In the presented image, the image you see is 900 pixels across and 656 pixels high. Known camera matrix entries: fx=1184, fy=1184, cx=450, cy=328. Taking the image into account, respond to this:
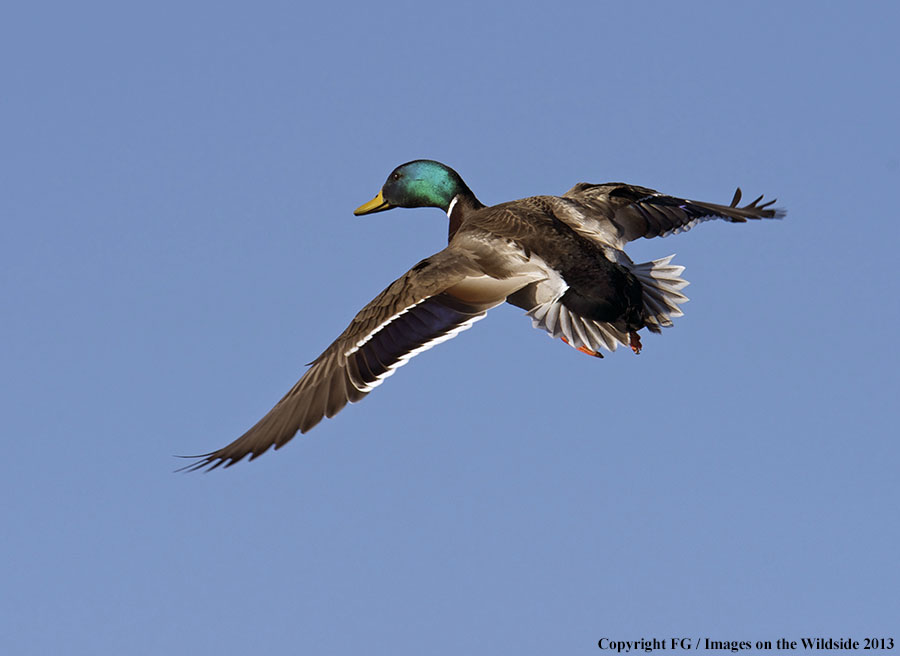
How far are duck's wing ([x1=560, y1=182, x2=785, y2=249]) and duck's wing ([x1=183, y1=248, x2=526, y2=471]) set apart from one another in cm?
132

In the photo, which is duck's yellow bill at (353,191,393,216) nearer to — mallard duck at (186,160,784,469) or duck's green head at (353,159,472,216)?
duck's green head at (353,159,472,216)

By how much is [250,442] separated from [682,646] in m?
4.01

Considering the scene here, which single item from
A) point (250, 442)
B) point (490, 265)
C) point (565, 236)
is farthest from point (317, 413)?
point (565, 236)

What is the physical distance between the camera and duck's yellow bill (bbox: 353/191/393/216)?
40.5 feet

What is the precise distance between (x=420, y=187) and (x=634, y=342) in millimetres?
3406

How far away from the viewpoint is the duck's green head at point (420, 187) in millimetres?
11906

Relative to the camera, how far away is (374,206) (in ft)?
40.7

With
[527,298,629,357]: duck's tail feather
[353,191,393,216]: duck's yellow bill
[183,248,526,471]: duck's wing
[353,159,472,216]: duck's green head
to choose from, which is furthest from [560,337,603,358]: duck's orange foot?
[353,191,393,216]: duck's yellow bill

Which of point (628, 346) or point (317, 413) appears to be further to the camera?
point (628, 346)

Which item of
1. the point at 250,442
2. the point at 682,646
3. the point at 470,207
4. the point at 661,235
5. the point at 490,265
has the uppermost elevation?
the point at 470,207

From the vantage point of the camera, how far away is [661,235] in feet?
34.1

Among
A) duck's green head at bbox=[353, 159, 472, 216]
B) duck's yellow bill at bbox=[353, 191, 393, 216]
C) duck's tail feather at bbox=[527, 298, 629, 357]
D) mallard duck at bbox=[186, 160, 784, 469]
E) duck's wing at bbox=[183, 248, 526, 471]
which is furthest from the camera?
duck's yellow bill at bbox=[353, 191, 393, 216]

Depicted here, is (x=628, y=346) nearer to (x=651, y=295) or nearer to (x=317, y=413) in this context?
(x=651, y=295)

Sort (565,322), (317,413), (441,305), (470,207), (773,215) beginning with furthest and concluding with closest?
1. (470,207)
2. (773,215)
3. (565,322)
4. (441,305)
5. (317,413)
